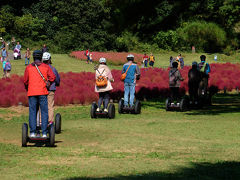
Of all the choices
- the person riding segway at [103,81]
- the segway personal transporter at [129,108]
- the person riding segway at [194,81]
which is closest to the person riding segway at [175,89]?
the person riding segway at [194,81]

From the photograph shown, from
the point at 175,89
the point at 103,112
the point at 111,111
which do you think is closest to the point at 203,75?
the point at 175,89

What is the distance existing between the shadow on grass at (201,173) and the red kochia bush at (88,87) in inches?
506

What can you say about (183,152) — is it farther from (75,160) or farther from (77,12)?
(77,12)

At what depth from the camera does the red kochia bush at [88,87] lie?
67.5ft

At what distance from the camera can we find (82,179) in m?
7.11

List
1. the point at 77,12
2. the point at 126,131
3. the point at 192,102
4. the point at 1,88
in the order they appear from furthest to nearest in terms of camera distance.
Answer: the point at 77,12 < the point at 1,88 < the point at 192,102 < the point at 126,131

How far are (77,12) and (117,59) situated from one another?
64.1ft

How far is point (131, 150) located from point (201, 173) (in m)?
2.53

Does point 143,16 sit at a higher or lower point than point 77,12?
lower

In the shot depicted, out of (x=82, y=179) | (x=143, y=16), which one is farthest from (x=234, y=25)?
(x=82, y=179)

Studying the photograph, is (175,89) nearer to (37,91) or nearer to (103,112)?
(103,112)

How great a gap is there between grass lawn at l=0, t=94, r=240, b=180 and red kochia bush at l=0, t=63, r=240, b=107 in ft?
13.6

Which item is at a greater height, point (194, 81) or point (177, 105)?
point (194, 81)

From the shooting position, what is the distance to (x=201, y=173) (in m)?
7.55
